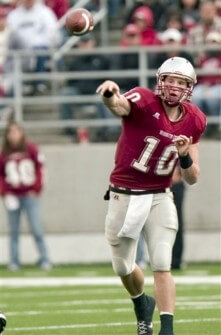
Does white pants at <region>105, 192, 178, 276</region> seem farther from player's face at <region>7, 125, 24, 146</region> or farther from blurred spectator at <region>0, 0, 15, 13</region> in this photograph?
blurred spectator at <region>0, 0, 15, 13</region>

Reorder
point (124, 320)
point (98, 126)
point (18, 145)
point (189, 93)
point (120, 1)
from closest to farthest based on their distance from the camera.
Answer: point (189, 93) < point (124, 320) < point (18, 145) < point (98, 126) < point (120, 1)

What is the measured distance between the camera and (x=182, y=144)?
8.33 m

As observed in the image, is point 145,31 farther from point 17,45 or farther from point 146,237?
point 146,237

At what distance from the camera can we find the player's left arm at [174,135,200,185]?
8.32 metres

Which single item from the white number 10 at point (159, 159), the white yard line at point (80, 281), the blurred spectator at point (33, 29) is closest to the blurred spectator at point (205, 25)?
the blurred spectator at point (33, 29)

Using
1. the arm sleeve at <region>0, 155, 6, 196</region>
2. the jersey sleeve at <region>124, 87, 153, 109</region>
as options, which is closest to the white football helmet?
the jersey sleeve at <region>124, 87, 153, 109</region>

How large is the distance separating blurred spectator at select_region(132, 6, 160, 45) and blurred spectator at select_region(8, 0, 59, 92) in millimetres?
1138

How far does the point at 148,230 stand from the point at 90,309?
2.80 metres

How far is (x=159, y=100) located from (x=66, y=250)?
338 inches

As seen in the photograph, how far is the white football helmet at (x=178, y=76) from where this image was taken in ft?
28.2

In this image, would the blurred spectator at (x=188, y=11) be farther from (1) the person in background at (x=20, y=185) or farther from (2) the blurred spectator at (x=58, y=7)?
(1) the person in background at (x=20, y=185)

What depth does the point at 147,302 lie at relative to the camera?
9.08 meters

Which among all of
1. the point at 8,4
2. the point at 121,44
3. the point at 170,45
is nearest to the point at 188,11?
the point at 121,44

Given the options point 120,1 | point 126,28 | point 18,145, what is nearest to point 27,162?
point 18,145
